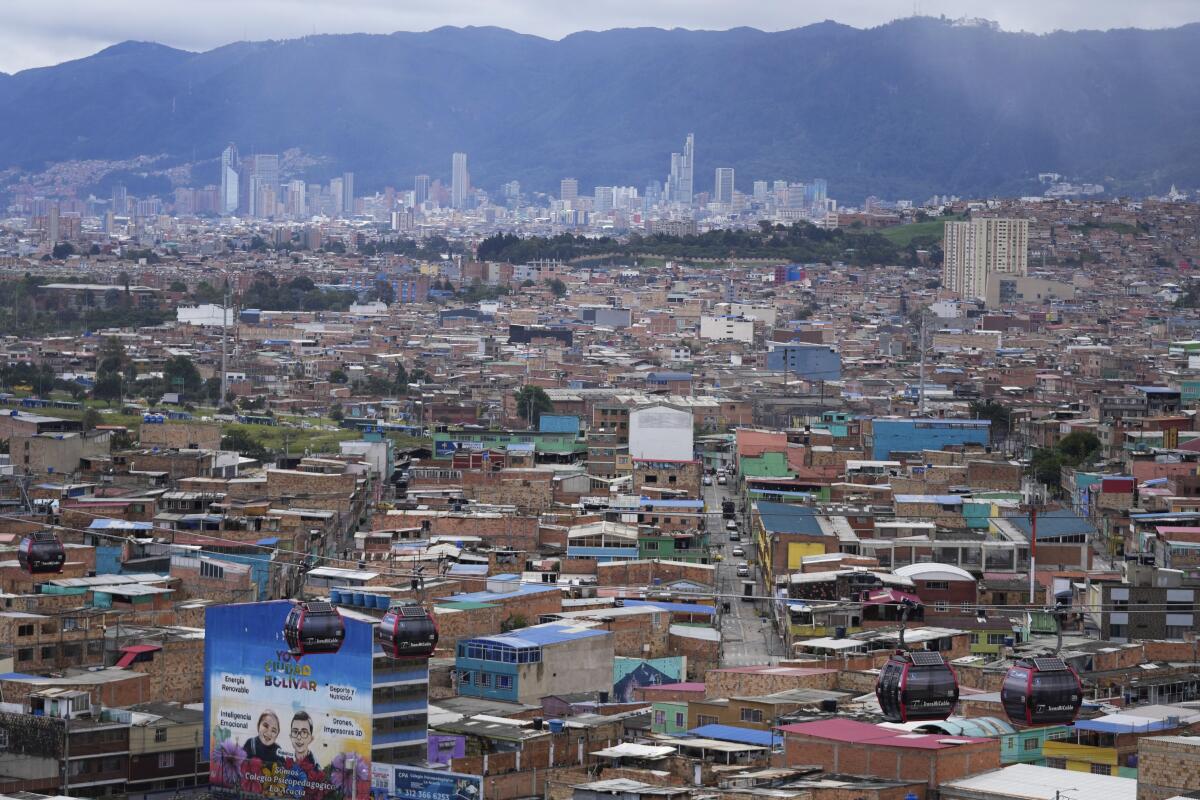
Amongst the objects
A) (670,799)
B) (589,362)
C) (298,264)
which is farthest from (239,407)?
(298,264)

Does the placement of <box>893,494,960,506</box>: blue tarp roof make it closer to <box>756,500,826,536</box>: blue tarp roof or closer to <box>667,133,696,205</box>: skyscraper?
<box>756,500,826,536</box>: blue tarp roof

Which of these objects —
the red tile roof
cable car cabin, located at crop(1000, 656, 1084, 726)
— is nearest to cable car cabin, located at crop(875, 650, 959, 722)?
the red tile roof

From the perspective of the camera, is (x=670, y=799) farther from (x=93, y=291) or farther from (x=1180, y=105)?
(x=1180, y=105)

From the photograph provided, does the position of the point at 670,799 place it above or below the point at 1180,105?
below

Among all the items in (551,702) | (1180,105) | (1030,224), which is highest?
(1180,105)

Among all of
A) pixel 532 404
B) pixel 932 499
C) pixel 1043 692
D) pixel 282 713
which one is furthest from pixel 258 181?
pixel 1043 692

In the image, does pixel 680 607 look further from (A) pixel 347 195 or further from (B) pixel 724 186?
(A) pixel 347 195
